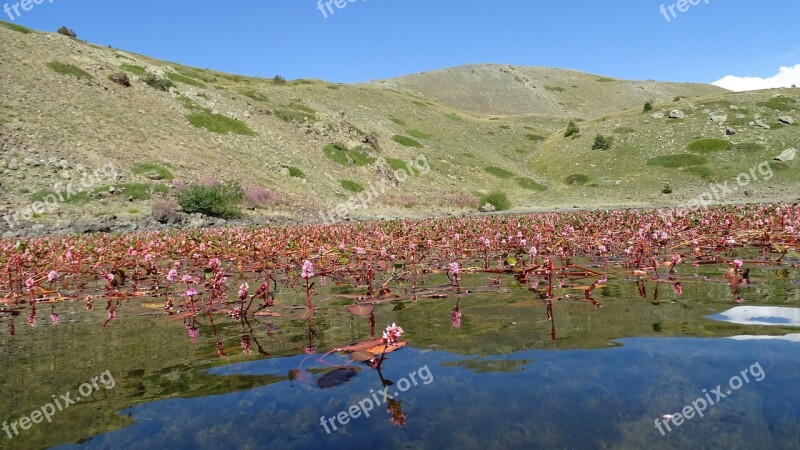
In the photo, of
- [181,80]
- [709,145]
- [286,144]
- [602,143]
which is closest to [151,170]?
[286,144]

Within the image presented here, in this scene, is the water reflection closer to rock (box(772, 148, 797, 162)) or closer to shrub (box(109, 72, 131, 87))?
shrub (box(109, 72, 131, 87))

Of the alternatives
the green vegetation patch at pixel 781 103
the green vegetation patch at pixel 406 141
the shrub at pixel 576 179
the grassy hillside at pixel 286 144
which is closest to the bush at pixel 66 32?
the grassy hillside at pixel 286 144

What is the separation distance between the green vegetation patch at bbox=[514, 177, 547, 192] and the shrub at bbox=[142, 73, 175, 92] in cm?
3654

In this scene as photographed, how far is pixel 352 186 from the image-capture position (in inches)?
1628

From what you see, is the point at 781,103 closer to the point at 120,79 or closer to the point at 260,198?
the point at 260,198

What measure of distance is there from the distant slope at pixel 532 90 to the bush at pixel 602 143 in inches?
2211

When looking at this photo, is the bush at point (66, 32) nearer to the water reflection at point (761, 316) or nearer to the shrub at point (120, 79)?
the shrub at point (120, 79)

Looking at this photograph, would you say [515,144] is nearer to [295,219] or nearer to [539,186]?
[539,186]

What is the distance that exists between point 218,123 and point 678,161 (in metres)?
44.5

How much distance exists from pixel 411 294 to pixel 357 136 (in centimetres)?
4656

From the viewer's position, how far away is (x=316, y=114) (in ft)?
173

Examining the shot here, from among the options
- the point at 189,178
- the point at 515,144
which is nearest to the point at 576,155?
the point at 515,144

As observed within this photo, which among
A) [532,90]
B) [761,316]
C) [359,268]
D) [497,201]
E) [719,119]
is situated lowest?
[761,316]

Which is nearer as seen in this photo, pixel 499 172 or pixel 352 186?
pixel 352 186
